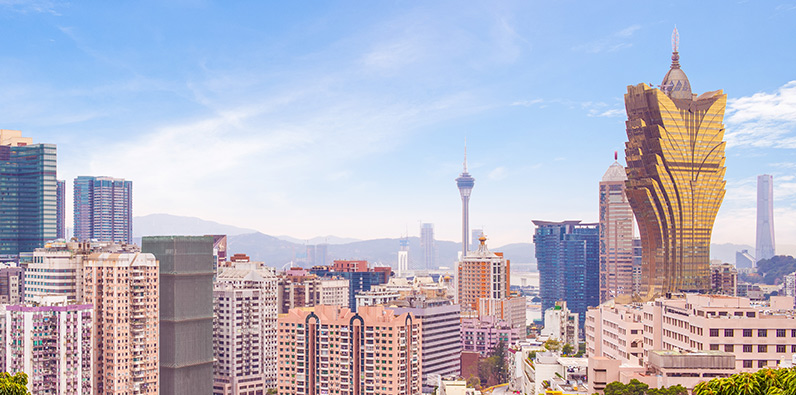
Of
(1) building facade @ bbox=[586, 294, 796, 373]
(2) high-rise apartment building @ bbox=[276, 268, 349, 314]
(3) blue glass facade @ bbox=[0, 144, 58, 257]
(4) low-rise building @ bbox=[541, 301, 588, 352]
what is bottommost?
(4) low-rise building @ bbox=[541, 301, 588, 352]

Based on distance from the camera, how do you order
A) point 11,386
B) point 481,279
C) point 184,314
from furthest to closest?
1. point 481,279
2. point 184,314
3. point 11,386

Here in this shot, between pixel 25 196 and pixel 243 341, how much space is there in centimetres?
9154

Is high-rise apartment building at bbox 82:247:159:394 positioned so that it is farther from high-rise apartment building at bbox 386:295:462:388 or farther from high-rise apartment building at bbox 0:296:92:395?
high-rise apartment building at bbox 386:295:462:388

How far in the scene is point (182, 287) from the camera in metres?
104

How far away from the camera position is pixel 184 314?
103750 millimetres

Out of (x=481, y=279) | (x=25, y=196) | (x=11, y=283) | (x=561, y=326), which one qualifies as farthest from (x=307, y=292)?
(x=25, y=196)

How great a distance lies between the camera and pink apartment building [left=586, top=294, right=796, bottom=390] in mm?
65375

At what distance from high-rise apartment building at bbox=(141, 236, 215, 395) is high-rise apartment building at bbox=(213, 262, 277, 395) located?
501 cm

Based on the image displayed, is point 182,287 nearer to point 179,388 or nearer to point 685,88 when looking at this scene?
point 179,388

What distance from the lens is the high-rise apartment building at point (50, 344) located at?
7944 cm

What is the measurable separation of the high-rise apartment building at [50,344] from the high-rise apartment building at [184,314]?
1927 centimetres

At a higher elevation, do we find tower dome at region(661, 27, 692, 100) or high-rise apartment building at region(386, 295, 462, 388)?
tower dome at region(661, 27, 692, 100)

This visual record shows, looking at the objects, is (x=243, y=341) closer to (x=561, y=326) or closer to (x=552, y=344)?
(x=552, y=344)

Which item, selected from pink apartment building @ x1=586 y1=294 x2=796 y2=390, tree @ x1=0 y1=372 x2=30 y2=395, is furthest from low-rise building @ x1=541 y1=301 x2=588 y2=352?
tree @ x1=0 y1=372 x2=30 y2=395
